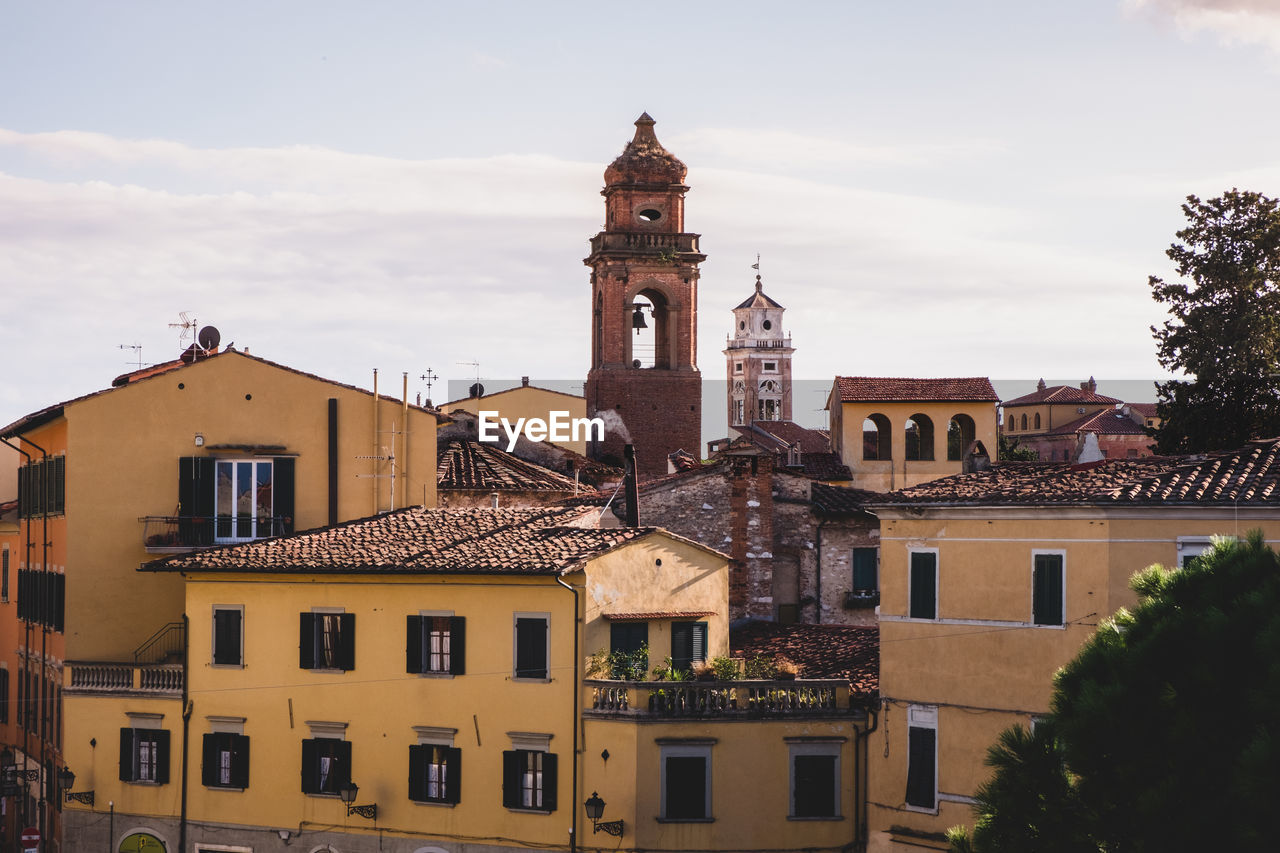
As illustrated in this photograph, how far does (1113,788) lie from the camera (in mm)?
22891

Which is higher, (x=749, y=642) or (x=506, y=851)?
(x=749, y=642)

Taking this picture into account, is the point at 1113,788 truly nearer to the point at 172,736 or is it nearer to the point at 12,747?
the point at 172,736

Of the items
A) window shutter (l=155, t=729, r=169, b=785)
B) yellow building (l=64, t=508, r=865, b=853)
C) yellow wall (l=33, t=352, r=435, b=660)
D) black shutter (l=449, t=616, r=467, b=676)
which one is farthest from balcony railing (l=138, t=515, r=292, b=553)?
black shutter (l=449, t=616, r=467, b=676)

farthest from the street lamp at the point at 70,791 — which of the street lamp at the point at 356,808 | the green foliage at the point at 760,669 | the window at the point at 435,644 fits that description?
the green foliage at the point at 760,669

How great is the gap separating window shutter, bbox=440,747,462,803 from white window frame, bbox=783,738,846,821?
20.9ft

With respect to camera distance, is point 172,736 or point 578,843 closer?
point 578,843

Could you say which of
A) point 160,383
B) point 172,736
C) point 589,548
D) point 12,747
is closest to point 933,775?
point 589,548

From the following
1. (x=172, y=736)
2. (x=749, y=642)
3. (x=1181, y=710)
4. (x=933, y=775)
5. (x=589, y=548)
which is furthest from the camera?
(x=749, y=642)

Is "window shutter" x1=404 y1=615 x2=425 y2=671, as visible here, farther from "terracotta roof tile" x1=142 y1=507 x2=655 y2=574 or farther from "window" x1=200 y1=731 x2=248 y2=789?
"window" x1=200 y1=731 x2=248 y2=789

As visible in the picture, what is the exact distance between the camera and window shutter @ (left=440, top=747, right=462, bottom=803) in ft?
120

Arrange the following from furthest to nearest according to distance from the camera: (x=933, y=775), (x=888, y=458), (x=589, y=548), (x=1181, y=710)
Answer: (x=888, y=458)
(x=589, y=548)
(x=933, y=775)
(x=1181, y=710)

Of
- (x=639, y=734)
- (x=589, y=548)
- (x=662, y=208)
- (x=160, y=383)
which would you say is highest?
→ (x=662, y=208)

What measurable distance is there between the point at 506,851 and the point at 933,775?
8.18 metres

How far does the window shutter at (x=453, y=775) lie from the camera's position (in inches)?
1446
